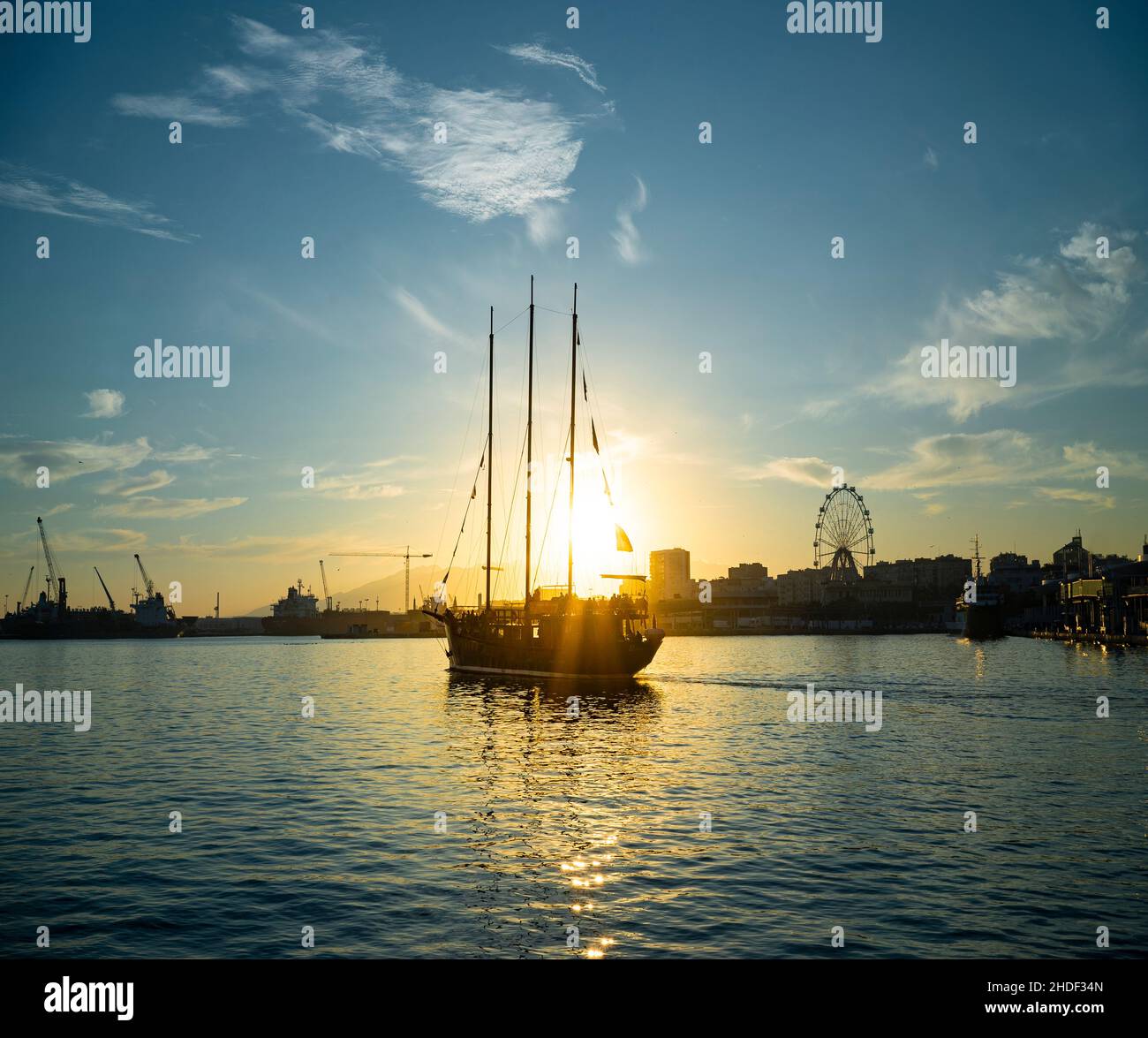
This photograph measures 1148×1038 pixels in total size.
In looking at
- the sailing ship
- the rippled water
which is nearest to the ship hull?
the sailing ship

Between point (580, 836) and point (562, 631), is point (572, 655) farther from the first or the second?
point (580, 836)

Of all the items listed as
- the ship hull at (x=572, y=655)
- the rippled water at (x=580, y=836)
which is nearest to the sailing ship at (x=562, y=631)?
the ship hull at (x=572, y=655)

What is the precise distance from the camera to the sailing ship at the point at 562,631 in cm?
8256

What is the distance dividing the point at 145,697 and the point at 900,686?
69.8 metres

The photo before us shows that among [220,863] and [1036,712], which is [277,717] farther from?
[1036,712]

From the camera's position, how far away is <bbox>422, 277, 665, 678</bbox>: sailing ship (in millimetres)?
82562

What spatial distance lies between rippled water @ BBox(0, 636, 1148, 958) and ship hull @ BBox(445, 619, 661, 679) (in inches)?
858

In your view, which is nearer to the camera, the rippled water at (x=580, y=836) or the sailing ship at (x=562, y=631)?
the rippled water at (x=580, y=836)

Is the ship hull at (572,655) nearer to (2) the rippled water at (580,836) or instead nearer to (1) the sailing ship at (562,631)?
(1) the sailing ship at (562,631)

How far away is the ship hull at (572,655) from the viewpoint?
82.5 m

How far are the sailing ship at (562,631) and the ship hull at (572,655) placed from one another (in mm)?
81

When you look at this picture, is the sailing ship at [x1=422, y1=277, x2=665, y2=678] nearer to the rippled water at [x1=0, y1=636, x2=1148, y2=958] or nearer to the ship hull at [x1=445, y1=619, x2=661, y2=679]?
the ship hull at [x1=445, y1=619, x2=661, y2=679]
